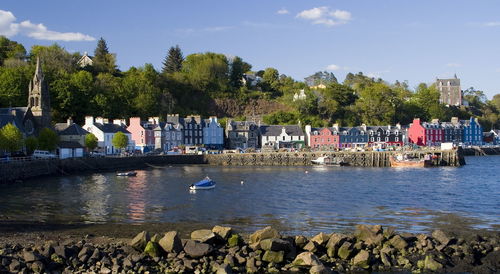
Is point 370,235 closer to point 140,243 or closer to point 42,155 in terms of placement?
point 140,243

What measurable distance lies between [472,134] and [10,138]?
116 metres

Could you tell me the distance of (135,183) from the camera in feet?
192

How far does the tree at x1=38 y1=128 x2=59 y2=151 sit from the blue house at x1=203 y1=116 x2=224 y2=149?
43.1 metres

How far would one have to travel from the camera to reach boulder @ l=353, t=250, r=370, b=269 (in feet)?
75.5

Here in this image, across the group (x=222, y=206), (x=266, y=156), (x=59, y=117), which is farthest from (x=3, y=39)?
(x=222, y=206)

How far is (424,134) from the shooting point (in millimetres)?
129375

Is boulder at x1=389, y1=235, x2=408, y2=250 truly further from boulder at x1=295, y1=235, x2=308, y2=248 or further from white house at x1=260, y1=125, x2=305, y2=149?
white house at x1=260, y1=125, x2=305, y2=149

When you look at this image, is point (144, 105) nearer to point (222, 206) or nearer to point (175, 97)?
point (175, 97)

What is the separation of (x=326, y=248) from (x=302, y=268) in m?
2.32

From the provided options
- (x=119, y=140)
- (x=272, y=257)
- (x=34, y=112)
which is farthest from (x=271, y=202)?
(x=119, y=140)

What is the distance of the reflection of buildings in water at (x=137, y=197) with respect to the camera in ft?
118

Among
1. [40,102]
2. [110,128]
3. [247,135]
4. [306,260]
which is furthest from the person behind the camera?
[247,135]

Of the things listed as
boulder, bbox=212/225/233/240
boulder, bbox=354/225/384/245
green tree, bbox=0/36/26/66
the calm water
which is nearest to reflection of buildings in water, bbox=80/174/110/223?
the calm water

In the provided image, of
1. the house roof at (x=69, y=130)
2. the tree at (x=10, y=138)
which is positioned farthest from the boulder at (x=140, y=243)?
the house roof at (x=69, y=130)
